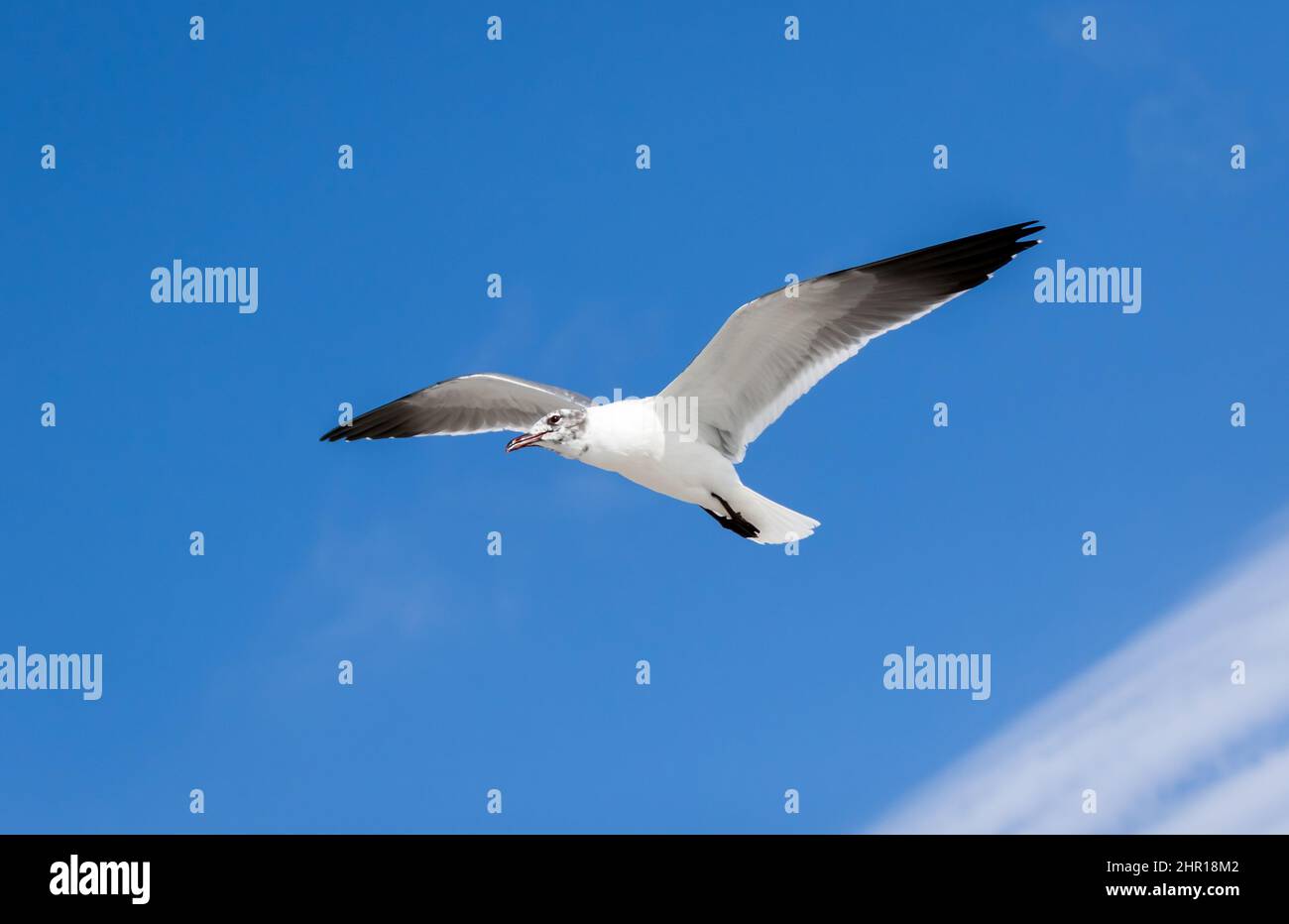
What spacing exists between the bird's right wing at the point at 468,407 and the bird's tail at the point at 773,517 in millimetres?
1435

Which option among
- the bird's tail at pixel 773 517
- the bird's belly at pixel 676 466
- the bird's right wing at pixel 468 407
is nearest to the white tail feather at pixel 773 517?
the bird's tail at pixel 773 517

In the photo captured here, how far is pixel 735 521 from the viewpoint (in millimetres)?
8133

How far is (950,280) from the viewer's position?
299 inches

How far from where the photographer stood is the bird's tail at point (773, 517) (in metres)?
7.96

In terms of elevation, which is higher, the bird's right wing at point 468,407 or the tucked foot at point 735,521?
the bird's right wing at point 468,407

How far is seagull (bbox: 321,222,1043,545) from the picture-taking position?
24.9 ft

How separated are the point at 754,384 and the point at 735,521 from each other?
31.5 inches

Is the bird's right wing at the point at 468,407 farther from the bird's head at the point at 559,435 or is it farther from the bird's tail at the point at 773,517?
the bird's tail at the point at 773,517

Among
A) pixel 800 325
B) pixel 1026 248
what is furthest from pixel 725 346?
pixel 1026 248

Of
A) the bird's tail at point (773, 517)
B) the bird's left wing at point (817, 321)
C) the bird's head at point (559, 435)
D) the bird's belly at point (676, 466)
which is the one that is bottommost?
the bird's tail at point (773, 517)

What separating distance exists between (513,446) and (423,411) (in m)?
1.75

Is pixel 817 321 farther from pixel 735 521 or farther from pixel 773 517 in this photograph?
pixel 735 521

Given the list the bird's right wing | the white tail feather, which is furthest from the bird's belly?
the bird's right wing

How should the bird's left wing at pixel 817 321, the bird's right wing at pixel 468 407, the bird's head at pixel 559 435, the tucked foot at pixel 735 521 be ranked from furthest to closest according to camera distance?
1. the bird's right wing at pixel 468 407
2. the tucked foot at pixel 735 521
3. the bird's head at pixel 559 435
4. the bird's left wing at pixel 817 321
